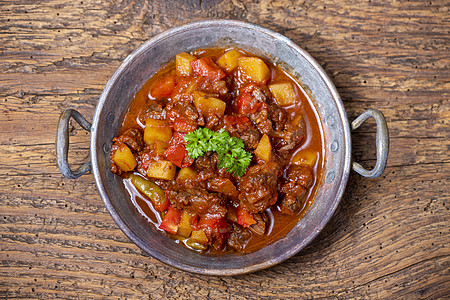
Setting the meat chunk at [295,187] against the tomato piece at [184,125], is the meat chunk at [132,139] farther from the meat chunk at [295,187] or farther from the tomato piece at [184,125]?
the meat chunk at [295,187]

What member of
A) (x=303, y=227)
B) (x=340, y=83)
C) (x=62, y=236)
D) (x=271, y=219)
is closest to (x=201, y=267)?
(x=271, y=219)

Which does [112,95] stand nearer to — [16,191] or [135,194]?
[135,194]

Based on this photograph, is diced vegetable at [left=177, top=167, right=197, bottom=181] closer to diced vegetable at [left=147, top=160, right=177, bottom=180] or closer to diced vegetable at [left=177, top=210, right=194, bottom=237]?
diced vegetable at [left=147, top=160, right=177, bottom=180]

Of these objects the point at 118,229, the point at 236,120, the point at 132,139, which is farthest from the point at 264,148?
the point at 118,229

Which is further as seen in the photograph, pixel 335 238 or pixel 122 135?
pixel 335 238

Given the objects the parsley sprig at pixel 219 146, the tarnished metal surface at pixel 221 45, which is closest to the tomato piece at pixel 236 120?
the parsley sprig at pixel 219 146

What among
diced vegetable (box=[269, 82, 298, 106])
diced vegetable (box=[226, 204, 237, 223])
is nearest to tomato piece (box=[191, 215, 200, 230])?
diced vegetable (box=[226, 204, 237, 223])
